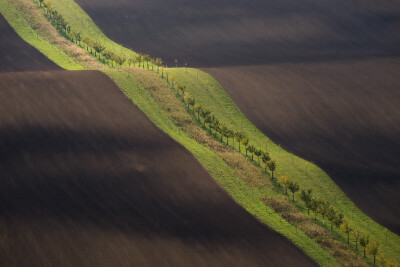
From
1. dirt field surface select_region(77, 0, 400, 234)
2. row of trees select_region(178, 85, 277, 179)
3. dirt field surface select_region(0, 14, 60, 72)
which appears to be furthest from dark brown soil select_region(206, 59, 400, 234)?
dirt field surface select_region(0, 14, 60, 72)

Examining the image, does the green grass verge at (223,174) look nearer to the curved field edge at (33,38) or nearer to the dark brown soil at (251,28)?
the curved field edge at (33,38)

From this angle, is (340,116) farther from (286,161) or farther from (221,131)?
(221,131)

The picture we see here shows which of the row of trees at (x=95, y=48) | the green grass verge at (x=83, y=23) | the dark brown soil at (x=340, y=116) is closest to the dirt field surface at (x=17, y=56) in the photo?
the row of trees at (x=95, y=48)

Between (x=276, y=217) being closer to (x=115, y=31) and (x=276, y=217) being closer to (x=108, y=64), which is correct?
(x=108, y=64)

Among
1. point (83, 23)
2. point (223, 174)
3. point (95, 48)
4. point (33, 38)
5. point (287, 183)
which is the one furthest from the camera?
point (83, 23)

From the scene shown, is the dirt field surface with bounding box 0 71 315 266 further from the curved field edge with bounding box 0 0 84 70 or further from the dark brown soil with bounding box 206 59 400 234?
the curved field edge with bounding box 0 0 84 70

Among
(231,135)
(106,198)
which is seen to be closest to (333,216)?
(231,135)

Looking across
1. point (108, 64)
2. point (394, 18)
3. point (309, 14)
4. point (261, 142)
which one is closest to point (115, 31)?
point (108, 64)
